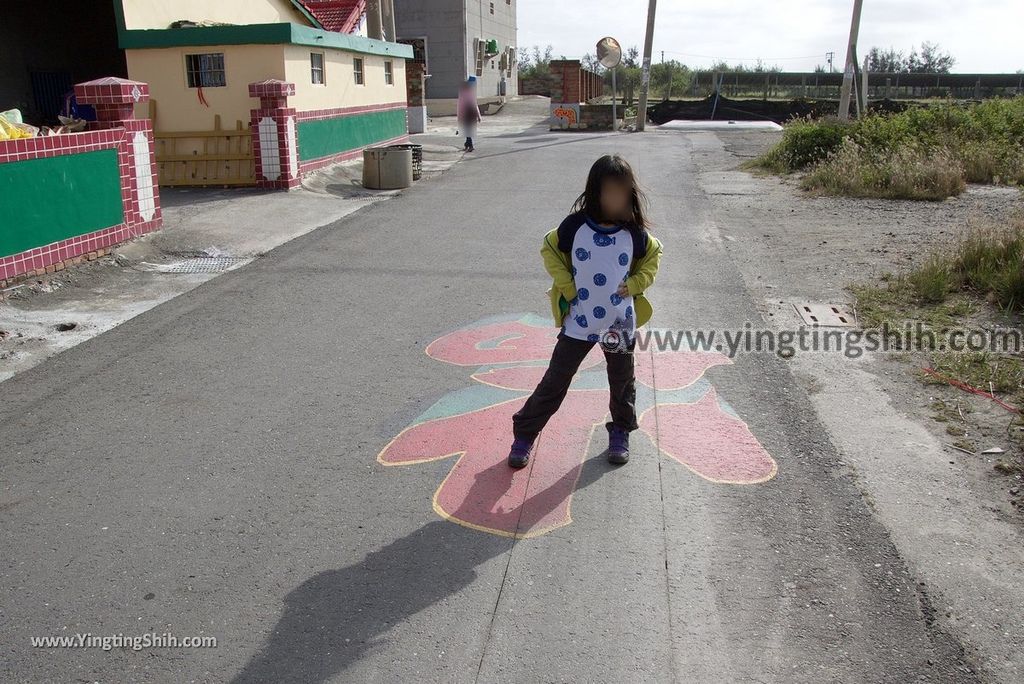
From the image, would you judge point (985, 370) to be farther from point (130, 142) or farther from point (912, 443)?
point (130, 142)

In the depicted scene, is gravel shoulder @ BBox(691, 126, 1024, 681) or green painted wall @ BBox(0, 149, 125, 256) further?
green painted wall @ BBox(0, 149, 125, 256)

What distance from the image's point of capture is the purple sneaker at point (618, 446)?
447 centimetres

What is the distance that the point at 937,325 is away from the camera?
269 inches

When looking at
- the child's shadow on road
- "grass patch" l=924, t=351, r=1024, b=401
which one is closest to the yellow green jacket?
the child's shadow on road

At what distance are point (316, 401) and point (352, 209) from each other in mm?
8824

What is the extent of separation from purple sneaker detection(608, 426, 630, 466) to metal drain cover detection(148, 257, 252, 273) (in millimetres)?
6253

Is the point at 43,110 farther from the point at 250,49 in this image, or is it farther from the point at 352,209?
the point at 352,209

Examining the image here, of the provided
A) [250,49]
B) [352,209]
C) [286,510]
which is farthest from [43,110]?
[286,510]

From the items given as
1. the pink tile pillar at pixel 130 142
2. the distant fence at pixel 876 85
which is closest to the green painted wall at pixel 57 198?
the pink tile pillar at pixel 130 142

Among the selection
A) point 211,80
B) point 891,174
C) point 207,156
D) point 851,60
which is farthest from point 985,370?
point 851,60

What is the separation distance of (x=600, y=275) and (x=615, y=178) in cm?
48

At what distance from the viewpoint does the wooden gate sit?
50.4 feet

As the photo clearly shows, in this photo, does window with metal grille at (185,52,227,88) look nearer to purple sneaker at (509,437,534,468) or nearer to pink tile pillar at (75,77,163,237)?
pink tile pillar at (75,77,163,237)

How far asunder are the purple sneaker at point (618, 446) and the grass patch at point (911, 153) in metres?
11.5
